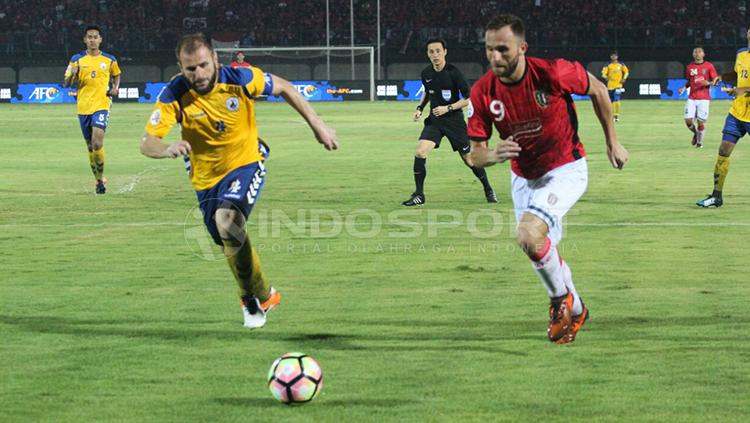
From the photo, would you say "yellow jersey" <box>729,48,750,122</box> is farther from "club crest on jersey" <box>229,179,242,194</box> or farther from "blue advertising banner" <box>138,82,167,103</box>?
"blue advertising banner" <box>138,82,167,103</box>

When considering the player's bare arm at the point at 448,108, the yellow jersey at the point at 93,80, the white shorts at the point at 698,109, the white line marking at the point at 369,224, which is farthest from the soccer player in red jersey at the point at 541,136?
the white shorts at the point at 698,109

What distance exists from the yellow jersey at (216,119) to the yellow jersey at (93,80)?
10054 millimetres

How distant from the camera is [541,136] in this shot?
7.36 meters

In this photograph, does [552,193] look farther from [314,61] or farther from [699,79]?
[314,61]

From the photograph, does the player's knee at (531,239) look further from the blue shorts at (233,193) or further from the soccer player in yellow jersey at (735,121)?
the soccer player in yellow jersey at (735,121)

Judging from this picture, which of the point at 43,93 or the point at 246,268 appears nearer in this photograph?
the point at 246,268

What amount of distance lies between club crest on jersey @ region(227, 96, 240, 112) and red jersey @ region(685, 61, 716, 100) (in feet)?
67.2

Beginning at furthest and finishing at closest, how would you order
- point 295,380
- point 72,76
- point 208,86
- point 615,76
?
1. point 615,76
2. point 72,76
3. point 208,86
4. point 295,380

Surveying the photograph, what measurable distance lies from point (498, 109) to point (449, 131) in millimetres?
8288

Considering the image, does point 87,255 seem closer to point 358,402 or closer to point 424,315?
point 424,315

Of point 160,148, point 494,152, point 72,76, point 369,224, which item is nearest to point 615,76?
point 72,76

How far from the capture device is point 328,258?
11.2 m

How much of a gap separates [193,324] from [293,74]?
1863 inches

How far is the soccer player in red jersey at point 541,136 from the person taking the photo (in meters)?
7.10
